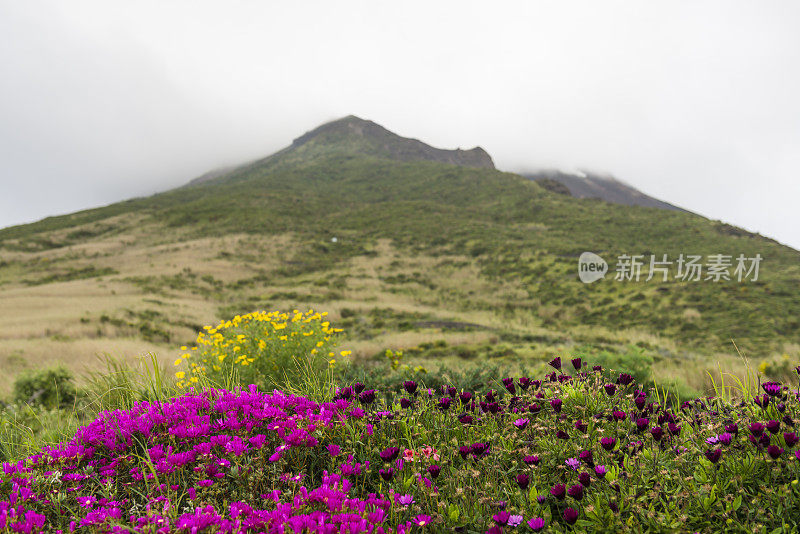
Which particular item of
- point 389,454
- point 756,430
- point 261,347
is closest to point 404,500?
point 389,454

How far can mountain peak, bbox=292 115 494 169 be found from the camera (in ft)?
516

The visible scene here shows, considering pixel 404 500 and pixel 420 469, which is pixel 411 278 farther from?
pixel 404 500

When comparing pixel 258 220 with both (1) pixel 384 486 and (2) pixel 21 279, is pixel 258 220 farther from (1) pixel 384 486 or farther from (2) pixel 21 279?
(1) pixel 384 486

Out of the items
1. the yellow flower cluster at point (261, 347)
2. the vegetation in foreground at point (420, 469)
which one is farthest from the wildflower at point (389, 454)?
the yellow flower cluster at point (261, 347)

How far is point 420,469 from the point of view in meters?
2.35

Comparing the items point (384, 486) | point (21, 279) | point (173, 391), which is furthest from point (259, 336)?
point (21, 279)

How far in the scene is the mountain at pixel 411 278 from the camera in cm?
A: 1395

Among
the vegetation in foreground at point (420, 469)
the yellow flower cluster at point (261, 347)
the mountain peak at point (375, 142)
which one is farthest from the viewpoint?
the mountain peak at point (375, 142)

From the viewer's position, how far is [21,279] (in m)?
38.8

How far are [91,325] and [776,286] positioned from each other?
1362 inches

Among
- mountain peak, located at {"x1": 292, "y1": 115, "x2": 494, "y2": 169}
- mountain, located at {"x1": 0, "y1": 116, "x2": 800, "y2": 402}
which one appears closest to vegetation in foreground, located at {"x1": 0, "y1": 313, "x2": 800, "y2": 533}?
mountain, located at {"x1": 0, "y1": 116, "x2": 800, "y2": 402}

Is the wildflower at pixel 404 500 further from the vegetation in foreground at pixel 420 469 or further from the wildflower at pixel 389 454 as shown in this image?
the wildflower at pixel 389 454

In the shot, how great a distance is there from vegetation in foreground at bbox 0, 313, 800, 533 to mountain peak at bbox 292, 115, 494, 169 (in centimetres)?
15190

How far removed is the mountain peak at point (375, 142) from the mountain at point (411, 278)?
66664mm
